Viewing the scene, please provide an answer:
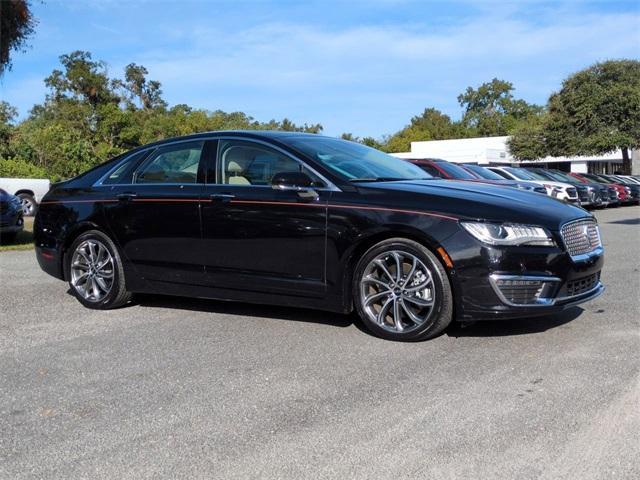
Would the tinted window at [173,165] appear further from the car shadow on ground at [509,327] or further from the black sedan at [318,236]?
the car shadow on ground at [509,327]

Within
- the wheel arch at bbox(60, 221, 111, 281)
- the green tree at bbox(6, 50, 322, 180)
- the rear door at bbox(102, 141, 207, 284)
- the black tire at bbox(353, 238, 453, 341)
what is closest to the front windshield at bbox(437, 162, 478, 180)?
the rear door at bbox(102, 141, 207, 284)

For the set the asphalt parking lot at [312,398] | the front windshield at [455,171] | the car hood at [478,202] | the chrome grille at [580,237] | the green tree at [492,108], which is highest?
the green tree at [492,108]

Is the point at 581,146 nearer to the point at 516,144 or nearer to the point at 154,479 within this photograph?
the point at 516,144

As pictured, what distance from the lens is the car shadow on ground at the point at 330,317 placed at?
17.7ft

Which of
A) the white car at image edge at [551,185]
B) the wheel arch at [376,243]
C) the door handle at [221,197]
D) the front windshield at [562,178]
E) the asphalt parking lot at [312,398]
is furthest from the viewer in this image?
the front windshield at [562,178]

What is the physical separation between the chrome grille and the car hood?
60mm

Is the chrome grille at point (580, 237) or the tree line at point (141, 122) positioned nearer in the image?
the chrome grille at point (580, 237)

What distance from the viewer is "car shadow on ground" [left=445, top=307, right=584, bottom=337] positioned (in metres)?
5.33

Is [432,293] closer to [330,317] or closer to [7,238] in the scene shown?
[330,317]

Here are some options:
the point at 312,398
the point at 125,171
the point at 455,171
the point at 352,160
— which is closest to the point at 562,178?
the point at 455,171

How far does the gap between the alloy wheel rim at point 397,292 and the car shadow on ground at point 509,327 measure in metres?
0.44

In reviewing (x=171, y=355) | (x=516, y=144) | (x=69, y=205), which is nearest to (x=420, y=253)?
(x=171, y=355)

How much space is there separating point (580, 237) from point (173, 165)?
362cm

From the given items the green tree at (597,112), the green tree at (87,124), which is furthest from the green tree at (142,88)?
the green tree at (597,112)
